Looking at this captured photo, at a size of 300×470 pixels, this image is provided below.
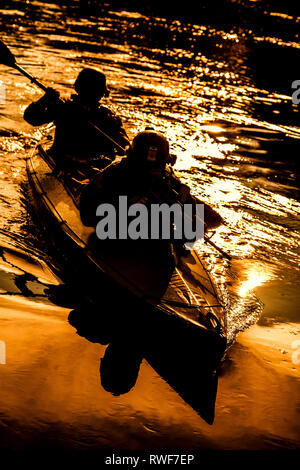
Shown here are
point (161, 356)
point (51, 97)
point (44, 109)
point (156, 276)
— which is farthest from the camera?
point (44, 109)

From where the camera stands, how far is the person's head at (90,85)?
7725 millimetres

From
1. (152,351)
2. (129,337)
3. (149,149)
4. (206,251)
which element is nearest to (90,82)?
(149,149)

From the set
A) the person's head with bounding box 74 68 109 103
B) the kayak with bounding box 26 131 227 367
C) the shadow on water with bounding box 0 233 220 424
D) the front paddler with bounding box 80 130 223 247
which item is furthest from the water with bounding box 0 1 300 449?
the person's head with bounding box 74 68 109 103

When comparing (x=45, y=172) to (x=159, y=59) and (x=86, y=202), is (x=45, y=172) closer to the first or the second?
(x=86, y=202)

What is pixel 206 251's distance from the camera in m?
7.67

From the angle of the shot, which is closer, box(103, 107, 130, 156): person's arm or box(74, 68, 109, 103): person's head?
box(74, 68, 109, 103): person's head

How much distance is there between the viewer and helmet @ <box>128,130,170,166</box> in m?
5.33

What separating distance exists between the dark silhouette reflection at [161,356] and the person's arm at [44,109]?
4321 mm

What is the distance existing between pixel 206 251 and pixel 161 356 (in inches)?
123

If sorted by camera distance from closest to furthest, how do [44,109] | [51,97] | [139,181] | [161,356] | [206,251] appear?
[161,356]
[139,181]
[206,251]
[51,97]
[44,109]

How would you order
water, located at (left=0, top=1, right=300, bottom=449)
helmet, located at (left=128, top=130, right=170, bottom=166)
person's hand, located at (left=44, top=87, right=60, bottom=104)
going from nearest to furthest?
water, located at (left=0, top=1, right=300, bottom=449), helmet, located at (left=128, top=130, right=170, bottom=166), person's hand, located at (left=44, top=87, right=60, bottom=104)

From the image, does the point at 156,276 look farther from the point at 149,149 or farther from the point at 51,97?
the point at 51,97

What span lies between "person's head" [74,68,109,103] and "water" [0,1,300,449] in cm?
221

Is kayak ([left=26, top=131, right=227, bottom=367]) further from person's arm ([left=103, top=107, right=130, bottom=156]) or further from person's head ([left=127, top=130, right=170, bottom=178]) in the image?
person's arm ([left=103, top=107, right=130, bottom=156])
